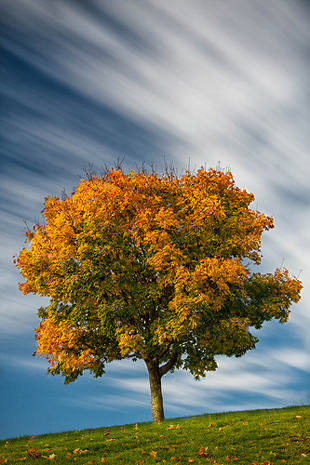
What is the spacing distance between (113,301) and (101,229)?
397 centimetres

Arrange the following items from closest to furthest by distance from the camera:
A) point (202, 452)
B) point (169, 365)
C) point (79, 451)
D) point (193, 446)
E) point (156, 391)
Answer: point (202, 452), point (193, 446), point (79, 451), point (156, 391), point (169, 365)

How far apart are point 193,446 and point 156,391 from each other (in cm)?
1055

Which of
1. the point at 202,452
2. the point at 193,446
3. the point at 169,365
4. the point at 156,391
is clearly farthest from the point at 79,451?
the point at 169,365

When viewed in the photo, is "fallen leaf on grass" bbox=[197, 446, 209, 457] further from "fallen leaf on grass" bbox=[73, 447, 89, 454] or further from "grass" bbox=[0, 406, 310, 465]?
"fallen leaf on grass" bbox=[73, 447, 89, 454]

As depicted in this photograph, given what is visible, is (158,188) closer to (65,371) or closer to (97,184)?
(97,184)

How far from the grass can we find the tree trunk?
571cm

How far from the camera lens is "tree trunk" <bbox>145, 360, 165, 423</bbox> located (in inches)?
945

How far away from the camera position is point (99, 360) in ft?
83.3

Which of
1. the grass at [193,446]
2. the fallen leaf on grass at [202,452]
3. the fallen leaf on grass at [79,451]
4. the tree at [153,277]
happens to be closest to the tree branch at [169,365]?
the tree at [153,277]

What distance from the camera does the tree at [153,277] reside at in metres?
21.9

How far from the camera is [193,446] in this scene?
14.4m

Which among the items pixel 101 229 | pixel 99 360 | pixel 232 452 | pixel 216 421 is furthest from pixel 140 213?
pixel 232 452

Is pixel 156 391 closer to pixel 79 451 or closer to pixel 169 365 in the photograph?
pixel 169 365

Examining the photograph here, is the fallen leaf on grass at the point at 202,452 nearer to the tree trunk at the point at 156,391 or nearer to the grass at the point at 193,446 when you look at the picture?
the grass at the point at 193,446
